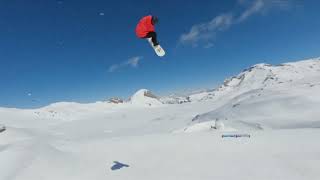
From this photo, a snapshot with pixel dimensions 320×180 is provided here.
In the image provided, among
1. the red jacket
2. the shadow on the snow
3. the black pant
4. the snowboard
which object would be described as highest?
the red jacket

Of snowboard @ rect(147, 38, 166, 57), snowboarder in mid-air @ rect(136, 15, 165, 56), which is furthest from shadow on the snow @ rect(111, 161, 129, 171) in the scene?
snowboarder in mid-air @ rect(136, 15, 165, 56)

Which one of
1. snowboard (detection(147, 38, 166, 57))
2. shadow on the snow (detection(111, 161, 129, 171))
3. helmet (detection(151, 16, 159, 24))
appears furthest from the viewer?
shadow on the snow (detection(111, 161, 129, 171))

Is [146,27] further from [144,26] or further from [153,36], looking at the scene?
[153,36]

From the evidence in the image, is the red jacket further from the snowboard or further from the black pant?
the snowboard

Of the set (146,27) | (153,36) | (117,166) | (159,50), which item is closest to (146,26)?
(146,27)

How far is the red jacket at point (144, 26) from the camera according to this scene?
14.3 metres

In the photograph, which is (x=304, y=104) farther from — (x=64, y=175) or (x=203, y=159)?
(x=64, y=175)

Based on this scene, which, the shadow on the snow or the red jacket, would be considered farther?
the shadow on the snow

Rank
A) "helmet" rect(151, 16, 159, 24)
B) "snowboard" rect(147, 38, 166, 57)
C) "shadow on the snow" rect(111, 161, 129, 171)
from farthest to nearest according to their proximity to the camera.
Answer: "shadow on the snow" rect(111, 161, 129, 171) → "snowboard" rect(147, 38, 166, 57) → "helmet" rect(151, 16, 159, 24)

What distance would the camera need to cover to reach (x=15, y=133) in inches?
1304

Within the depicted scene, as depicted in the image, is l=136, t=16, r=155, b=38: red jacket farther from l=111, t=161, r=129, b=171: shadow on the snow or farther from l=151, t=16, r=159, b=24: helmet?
l=111, t=161, r=129, b=171: shadow on the snow

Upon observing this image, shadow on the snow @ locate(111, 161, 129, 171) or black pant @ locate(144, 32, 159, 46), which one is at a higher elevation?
black pant @ locate(144, 32, 159, 46)

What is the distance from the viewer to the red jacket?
1428cm

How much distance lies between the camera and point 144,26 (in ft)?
47.1
